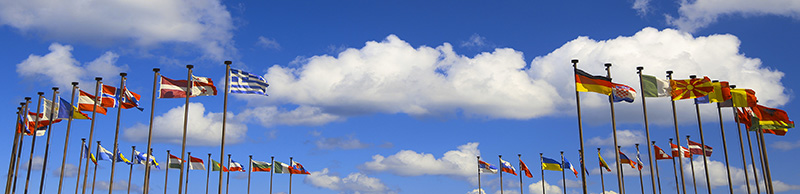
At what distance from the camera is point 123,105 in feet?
110

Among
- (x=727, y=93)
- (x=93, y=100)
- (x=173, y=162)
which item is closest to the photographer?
(x=727, y=93)

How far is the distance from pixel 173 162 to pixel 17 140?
14038 millimetres

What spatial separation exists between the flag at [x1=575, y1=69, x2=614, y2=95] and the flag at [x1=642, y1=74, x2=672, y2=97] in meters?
2.96

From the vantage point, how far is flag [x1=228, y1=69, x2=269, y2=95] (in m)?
30.1

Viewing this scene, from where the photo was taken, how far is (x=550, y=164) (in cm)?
5909

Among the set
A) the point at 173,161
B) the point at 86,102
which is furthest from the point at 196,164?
the point at 86,102

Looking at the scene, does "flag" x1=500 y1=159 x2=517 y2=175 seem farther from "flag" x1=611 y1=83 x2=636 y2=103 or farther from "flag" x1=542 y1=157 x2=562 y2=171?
"flag" x1=611 y1=83 x2=636 y2=103

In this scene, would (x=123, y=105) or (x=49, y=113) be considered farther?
(x=49, y=113)

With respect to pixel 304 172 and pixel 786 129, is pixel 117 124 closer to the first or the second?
pixel 304 172

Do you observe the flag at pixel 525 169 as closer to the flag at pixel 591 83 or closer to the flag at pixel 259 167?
the flag at pixel 259 167

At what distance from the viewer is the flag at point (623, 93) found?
3038 cm

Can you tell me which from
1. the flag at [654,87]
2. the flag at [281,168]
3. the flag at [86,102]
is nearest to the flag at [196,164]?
the flag at [281,168]

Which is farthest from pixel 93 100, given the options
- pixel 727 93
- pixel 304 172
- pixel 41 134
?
pixel 727 93

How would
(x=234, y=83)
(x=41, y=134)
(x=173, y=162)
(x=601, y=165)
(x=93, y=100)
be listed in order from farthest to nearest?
(x=601, y=165)
(x=173, y=162)
(x=41, y=134)
(x=93, y=100)
(x=234, y=83)
